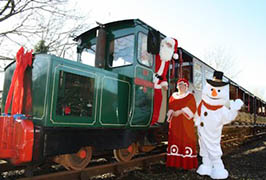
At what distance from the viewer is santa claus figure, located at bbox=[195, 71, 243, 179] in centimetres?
380

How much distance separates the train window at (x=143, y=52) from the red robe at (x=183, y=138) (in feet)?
3.39

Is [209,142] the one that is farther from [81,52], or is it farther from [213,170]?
[81,52]

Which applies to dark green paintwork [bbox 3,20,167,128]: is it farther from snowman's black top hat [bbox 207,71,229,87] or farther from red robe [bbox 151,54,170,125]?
snowman's black top hat [bbox 207,71,229,87]

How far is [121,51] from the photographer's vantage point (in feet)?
16.0

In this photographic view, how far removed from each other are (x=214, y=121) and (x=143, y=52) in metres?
2.05

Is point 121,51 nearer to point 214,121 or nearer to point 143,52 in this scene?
point 143,52

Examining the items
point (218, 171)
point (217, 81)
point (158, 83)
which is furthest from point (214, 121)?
point (158, 83)

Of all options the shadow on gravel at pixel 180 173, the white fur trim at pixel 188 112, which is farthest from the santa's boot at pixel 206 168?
the white fur trim at pixel 188 112

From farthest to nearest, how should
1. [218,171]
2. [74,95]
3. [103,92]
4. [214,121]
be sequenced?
[103,92], [214,121], [218,171], [74,95]

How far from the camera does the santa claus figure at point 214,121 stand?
3803mm

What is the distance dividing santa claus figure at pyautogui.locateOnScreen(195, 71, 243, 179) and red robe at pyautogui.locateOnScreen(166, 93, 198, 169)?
20.1 inches

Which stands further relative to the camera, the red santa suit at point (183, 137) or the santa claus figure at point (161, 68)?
the santa claus figure at point (161, 68)

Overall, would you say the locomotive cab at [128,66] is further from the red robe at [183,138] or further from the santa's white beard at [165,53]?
the red robe at [183,138]

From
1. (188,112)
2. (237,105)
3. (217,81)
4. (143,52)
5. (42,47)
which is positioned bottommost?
(188,112)
